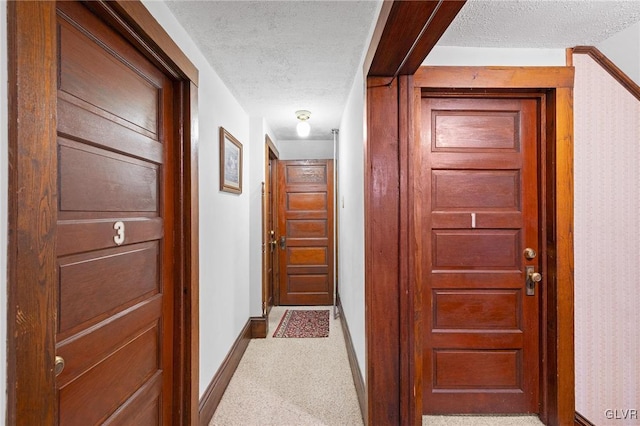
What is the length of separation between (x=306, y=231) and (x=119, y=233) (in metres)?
3.18

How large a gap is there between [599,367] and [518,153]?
4.31ft

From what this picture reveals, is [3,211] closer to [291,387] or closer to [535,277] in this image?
[291,387]

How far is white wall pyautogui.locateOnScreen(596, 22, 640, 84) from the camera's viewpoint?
173 centimetres

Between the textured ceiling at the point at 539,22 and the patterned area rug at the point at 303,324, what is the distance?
278 centimetres

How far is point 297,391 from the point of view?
229 cm

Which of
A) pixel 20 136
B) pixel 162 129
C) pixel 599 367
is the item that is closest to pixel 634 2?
pixel 599 367

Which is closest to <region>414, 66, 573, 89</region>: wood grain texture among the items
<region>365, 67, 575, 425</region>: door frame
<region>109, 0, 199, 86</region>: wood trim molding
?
<region>365, 67, 575, 425</region>: door frame

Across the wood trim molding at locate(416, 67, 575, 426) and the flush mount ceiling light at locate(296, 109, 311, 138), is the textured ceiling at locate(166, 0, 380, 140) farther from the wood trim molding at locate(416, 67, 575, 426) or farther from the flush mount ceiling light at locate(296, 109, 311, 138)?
the wood trim molding at locate(416, 67, 575, 426)

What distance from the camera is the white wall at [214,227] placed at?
74.6 inches

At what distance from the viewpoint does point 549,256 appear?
195 cm

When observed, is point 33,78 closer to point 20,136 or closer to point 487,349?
point 20,136

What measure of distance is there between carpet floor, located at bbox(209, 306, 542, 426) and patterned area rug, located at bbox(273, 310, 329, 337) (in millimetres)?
191

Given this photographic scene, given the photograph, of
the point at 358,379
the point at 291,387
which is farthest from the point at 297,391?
the point at 358,379

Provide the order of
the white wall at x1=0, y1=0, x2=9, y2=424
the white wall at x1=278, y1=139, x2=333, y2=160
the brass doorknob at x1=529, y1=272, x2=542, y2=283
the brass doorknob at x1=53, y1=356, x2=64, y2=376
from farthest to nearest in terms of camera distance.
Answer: the white wall at x1=278, y1=139, x2=333, y2=160, the brass doorknob at x1=529, y1=272, x2=542, y2=283, the brass doorknob at x1=53, y1=356, x2=64, y2=376, the white wall at x1=0, y1=0, x2=9, y2=424
